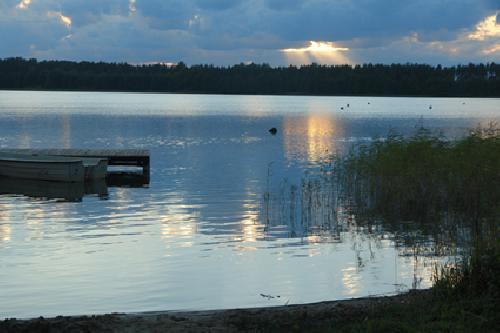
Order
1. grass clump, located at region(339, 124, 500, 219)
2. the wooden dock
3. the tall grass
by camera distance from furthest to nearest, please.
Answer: the wooden dock
grass clump, located at region(339, 124, 500, 219)
the tall grass

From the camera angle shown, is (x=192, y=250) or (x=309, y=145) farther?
(x=309, y=145)

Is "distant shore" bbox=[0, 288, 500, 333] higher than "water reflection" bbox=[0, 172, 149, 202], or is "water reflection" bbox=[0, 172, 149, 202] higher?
"distant shore" bbox=[0, 288, 500, 333]

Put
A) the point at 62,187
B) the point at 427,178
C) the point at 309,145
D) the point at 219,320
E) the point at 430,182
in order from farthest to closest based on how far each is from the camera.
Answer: the point at 309,145
the point at 62,187
the point at 427,178
the point at 430,182
the point at 219,320

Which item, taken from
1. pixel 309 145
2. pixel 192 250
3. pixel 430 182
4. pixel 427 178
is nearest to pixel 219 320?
pixel 192 250

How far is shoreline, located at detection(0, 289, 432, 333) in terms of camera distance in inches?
416

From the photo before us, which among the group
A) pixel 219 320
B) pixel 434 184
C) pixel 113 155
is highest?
pixel 113 155

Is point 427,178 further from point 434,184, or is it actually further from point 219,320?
point 219,320

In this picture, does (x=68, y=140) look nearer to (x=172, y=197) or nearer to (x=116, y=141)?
(x=116, y=141)

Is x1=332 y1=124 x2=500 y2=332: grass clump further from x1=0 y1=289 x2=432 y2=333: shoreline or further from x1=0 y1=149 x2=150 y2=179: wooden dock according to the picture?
x1=0 y1=149 x2=150 y2=179: wooden dock

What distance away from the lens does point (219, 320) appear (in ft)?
36.9

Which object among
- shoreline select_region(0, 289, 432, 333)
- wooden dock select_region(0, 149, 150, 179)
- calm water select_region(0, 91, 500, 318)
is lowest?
calm water select_region(0, 91, 500, 318)

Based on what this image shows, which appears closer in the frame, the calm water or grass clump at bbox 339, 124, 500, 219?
the calm water

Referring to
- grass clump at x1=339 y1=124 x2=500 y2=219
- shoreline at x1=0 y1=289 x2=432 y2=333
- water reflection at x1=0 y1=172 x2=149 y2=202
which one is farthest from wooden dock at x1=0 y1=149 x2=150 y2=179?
shoreline at x1=0 y1=289 x2=432 y2=333

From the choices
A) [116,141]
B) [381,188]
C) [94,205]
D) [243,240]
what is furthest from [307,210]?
[116,141]
